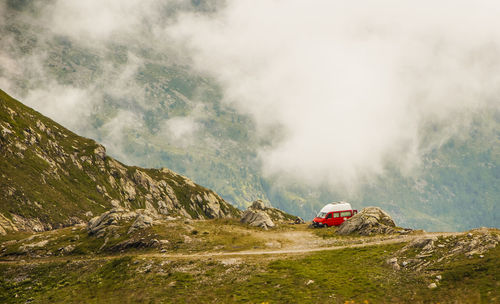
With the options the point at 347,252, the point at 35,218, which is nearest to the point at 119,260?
the point at 347,252

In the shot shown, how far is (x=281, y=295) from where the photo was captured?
3212 centimetres

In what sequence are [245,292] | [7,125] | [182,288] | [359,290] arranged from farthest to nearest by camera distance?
[7,125]
[182,288]
[245,292]
[359,290]

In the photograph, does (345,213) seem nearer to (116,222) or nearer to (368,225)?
(368,225)

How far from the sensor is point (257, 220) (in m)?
73.6

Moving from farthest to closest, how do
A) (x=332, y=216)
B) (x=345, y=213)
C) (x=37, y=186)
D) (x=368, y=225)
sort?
(x=37, y=186) → (x=345, y=213) → (x=332, y=216) → (x=368, y=225)

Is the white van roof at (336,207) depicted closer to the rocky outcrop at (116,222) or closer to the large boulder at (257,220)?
the large boulder at (257,220)

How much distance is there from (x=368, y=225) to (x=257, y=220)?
2470cm

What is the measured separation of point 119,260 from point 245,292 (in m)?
21.0

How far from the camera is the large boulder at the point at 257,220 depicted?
235ft

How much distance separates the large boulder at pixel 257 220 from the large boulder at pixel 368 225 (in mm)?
16720

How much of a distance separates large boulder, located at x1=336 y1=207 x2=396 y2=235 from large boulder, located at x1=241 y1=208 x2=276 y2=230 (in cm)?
1672

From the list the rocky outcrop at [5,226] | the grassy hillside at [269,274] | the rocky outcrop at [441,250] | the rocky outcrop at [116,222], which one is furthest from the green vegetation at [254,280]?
the rocky outcrop at [5,226]

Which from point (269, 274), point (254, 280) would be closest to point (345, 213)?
point (269, 274)

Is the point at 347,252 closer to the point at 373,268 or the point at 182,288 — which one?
the point at 373,268
